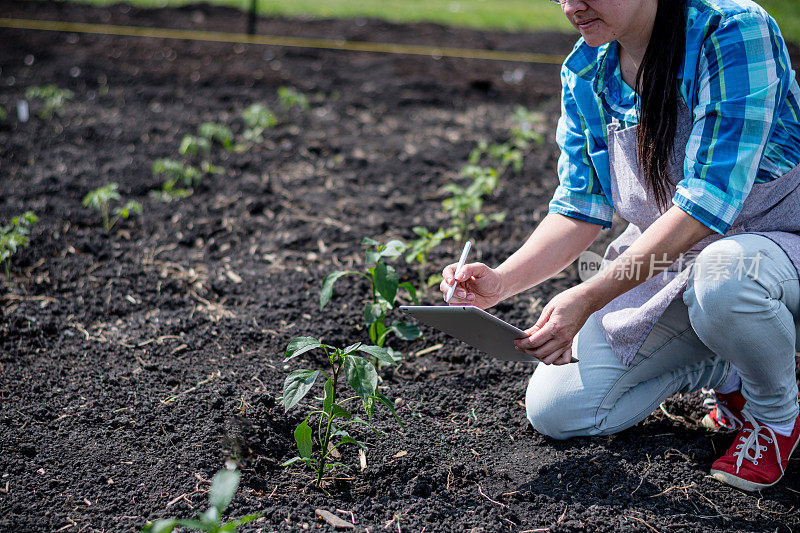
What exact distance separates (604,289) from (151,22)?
6.67 metres

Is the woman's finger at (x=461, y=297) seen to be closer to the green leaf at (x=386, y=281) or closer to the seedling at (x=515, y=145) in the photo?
the green leaf at (x=386, y=281)

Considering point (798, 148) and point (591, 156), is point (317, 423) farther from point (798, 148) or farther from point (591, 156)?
point (798, 148)

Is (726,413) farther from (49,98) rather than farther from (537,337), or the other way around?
(49,98)

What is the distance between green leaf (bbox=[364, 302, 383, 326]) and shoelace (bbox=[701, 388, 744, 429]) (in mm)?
1072

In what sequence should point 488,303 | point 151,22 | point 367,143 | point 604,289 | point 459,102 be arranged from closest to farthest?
point 604,289, point 488,303, point 367,143, point 459,102, point 151,22

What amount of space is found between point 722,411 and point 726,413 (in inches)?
0.7

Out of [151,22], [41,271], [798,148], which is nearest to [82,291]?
[41,271]

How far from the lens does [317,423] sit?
2.16 m

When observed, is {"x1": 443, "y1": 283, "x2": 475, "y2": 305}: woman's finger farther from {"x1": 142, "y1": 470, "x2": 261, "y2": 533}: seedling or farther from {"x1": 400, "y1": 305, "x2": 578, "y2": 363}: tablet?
{"x1": 142, "y1": 470, "x2": 261, "y2": 533}: seedling

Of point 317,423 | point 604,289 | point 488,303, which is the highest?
point 604,289

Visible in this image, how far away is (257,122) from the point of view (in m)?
4.66

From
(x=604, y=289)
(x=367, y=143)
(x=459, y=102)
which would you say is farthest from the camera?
(x=459, y=102)

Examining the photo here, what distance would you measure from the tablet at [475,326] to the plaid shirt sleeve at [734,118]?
537 mm

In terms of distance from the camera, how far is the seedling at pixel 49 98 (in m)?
4.80
